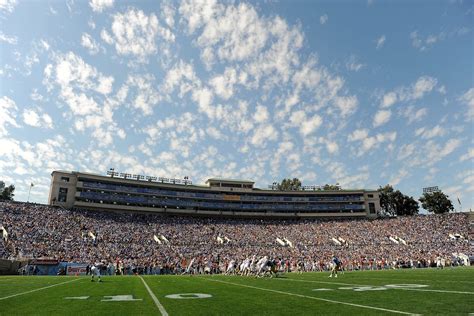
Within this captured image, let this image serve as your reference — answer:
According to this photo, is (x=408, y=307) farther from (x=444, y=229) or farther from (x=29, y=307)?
(x=444, y=229)

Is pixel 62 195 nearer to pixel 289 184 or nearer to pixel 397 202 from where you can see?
pixel 289 184

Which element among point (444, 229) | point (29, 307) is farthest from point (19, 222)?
point (444, 229)

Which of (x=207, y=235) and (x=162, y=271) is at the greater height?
(x=207, y=235)

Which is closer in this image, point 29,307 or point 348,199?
point 29,307

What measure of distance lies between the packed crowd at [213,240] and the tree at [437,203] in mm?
35582

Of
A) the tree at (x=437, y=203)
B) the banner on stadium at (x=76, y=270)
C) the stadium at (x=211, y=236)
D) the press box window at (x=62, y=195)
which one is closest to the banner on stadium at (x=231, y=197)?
the stadium at (x=211, y=236)

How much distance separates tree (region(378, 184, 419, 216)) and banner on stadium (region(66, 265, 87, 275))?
96776 millimetres

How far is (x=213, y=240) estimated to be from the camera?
5691 centimetres

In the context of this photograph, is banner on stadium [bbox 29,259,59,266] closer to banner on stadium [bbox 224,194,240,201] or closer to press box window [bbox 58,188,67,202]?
press box window [bbox 58,188,67,202]

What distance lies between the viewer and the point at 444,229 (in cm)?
6341

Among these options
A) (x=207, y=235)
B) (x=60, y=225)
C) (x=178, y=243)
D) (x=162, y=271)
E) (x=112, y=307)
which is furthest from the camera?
(x=207, y=235)

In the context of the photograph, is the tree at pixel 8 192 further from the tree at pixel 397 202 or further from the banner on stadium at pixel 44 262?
the tree at pixel 397 202

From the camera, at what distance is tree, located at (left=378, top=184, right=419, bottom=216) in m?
104

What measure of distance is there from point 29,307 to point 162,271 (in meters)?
32.4
